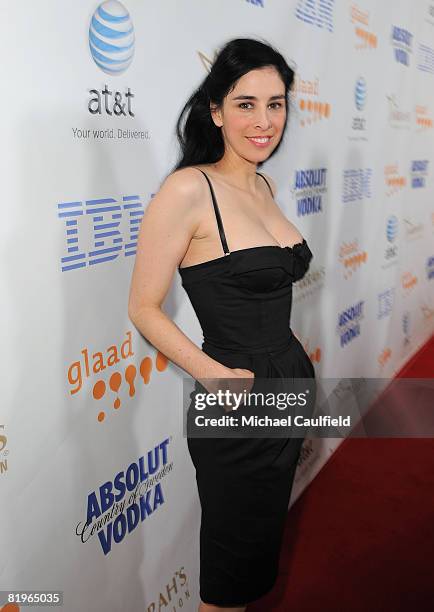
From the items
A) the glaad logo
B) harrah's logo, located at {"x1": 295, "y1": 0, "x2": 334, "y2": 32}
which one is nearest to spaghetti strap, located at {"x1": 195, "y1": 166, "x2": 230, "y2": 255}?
the glaad logo

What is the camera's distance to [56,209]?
56.5 inches

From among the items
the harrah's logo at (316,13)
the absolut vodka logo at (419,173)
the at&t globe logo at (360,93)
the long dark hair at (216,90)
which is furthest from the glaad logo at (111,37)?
the absolut vodka logo at (419,173)

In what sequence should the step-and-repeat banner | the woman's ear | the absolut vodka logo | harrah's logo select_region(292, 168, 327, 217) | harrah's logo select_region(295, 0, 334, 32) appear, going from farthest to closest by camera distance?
the absolut vodka logo → harrah's logo select_region(292, 168, 327, 217) → harrah's logo select_region(295, 0, 334, 32) → the woman's ear → the step-and-repeat banner

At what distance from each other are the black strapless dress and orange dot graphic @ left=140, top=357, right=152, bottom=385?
11.4 inches

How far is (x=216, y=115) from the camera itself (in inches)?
63.4

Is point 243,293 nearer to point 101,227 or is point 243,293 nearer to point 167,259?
point 167,259

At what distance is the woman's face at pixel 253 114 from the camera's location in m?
1.55

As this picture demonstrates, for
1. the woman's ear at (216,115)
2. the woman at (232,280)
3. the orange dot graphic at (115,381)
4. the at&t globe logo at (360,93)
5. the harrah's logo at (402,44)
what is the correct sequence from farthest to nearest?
1. the harrah's logo at (402,44)
2. the at&t globe logo at (360,93)
3. the orange dot graphic at (115,381)
4. the woman's ear at (216,115)
5. the woman at (232,280)

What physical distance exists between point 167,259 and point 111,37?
0.57 m

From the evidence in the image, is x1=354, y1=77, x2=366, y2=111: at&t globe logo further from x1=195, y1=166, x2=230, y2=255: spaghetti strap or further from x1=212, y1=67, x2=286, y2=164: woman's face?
x1=195, y1=166, x2=230, y2=255: spaghetti strap

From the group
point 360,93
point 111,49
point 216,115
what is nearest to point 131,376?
point 216,115

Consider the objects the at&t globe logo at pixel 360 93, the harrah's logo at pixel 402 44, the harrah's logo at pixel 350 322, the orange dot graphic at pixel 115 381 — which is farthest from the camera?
the harrah's logo at pixel 402 44

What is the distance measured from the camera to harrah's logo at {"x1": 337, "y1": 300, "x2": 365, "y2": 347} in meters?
3.47

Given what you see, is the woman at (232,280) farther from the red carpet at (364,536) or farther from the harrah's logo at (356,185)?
the harrah's logo at (356,185)
